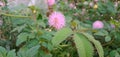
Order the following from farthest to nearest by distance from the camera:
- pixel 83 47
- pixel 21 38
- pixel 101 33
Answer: pixel 101 33, pixel 21 38, pixel 83 47

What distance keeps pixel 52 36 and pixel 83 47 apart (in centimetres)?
30

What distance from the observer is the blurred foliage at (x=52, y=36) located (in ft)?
2.87

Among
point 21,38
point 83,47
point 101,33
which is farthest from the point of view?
point 101,33

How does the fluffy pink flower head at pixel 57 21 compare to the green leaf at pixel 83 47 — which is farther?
the fluffy pink flower head at pixel 57 21

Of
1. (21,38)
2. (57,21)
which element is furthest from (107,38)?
(21,38)

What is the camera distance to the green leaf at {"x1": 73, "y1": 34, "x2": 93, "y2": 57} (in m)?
0.82

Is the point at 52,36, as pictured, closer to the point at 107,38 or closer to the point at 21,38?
the point at 21,38

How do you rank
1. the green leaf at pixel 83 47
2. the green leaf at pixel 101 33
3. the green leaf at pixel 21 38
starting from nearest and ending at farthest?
the green leaf at pixel 83 47
the green leaf at pixel 21 38
the green leaf at pixel 101 33

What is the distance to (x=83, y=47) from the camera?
2.72 ft

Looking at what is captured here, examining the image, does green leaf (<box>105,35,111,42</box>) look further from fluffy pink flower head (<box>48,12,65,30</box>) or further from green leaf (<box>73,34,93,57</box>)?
green leaf (<box>73,34,93,57</box>)

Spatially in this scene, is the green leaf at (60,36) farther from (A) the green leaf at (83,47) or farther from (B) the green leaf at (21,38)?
(B) the green leaf at (21,38)

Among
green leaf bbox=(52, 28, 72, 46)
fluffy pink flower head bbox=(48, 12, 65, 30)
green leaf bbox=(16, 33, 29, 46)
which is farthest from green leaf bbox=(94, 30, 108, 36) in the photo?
green leaf bbox=(52, 28, 72, 46)

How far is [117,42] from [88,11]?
0.66m

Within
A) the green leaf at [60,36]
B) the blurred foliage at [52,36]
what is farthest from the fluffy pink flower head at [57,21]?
the green leaf at [60,36]
